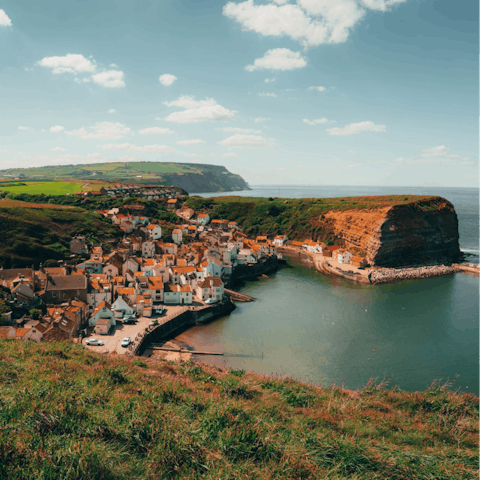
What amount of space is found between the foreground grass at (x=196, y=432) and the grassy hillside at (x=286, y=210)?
249 feet

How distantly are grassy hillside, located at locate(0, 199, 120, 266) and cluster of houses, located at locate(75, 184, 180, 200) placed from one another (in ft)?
105

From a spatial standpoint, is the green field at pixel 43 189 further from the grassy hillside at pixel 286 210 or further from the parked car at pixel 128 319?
the parked car at pixel 128 319

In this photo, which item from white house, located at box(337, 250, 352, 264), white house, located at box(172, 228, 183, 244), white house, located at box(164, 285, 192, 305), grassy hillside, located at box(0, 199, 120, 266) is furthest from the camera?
white house, located at box(172, 228, 183, 244)

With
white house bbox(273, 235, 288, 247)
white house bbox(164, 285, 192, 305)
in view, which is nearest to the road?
white house bbox(164, 285, 192, 305)

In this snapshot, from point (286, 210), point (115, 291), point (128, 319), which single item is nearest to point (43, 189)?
point (286, 210)

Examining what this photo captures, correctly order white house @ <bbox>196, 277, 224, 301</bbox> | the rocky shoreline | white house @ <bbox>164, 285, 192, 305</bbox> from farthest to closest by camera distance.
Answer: the rocky shoreline
white house @ <bbox>196, 277, 224, 301</bbox>
white house @ <bbox>164, 285, 192, 305</bbox>

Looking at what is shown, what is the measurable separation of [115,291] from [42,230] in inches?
1224

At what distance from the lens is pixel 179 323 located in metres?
36.8

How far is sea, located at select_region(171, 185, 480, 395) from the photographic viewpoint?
28.4 metres

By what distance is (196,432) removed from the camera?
24.2 feet

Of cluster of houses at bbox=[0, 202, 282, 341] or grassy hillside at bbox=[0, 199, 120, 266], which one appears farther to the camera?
grassy hillside at bbox=[0, 199, 120, 266]

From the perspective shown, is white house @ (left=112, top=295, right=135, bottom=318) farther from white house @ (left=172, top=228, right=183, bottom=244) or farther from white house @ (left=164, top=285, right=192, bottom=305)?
white house @ (left=172, top=228, right=183, bottom=244)

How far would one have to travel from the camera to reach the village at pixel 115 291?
29688 mm

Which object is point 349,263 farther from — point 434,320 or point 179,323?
point 179,323
